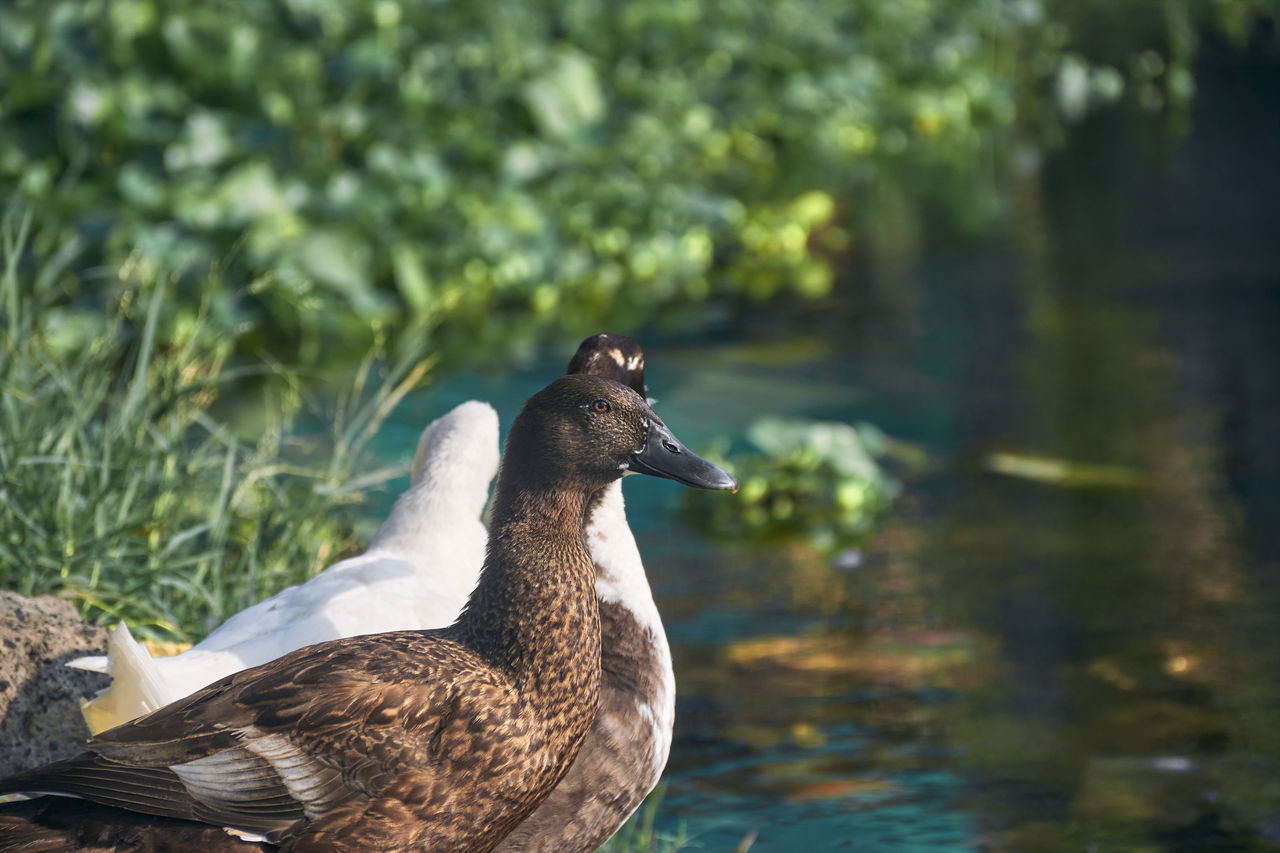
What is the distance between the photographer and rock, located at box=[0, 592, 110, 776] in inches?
121

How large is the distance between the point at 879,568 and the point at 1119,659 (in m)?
1.02

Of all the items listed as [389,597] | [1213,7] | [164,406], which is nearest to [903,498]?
[164,406]

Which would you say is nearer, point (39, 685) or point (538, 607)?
point (538, 607)

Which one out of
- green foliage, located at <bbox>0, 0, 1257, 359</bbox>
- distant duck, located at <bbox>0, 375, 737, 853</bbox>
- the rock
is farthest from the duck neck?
green foliage, located at <bbox>0, 0, 1257, 359</bbox>

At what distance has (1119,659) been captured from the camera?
15.9ft

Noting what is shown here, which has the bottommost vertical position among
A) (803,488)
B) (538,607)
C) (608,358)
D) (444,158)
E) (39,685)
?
(803,488)

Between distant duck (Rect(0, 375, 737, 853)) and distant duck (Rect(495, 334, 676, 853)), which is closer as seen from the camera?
distant duck (Rect(0, 375, 737, 853))

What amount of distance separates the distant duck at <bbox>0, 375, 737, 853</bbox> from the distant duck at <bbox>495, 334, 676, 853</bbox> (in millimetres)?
328

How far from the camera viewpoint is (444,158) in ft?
28.5

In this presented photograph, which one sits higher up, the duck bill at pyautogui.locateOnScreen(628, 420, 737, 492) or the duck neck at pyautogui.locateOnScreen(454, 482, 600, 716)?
the duck bill at pyautogui.locateOnScreen(628, 420, 737, 492)

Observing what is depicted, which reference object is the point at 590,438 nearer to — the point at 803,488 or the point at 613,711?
the point at 613,711

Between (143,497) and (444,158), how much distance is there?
15.8 ft

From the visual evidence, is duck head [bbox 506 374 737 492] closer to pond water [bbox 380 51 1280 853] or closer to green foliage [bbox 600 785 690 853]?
green foliage [bbox 600 785 690 853]

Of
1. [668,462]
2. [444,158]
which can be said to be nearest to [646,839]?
[668,462]
